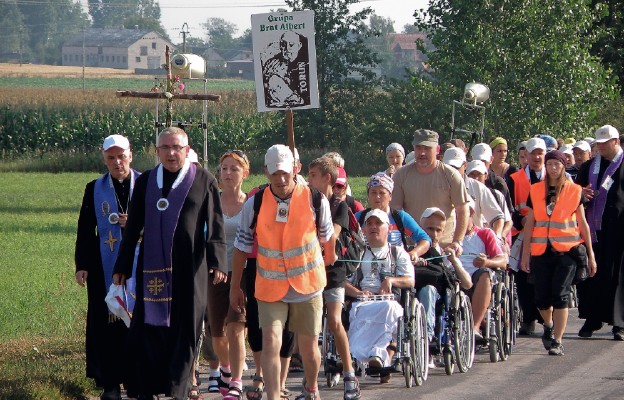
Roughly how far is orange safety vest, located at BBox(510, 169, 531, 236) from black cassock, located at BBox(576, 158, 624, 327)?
86cm

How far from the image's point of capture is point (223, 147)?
193ft

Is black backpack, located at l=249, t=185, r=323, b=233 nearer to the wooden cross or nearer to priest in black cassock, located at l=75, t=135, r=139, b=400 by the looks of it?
priest in black cassock, located at l=75, t=135, r=139, b=400

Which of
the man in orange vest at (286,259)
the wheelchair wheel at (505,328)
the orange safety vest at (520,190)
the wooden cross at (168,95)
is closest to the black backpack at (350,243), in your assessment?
the man in orange vest at (286,259)

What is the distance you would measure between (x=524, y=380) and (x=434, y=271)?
118cm

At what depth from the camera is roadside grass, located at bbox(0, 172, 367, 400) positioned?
10680 millimetres

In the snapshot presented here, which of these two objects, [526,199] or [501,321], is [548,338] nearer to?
[501,321]

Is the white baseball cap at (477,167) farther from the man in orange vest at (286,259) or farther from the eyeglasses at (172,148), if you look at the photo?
the eyeglasses at (172,148)

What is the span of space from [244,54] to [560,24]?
13044cm

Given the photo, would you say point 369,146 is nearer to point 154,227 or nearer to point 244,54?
point 154,227

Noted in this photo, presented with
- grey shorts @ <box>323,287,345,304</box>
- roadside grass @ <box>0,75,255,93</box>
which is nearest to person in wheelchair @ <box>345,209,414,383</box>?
grey shorts @ <box>323,287,345,304</box>

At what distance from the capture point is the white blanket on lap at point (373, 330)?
10930 mm

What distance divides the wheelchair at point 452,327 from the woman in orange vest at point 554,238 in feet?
5.09

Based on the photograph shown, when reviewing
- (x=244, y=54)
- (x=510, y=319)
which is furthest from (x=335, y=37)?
(x=244, y=54)

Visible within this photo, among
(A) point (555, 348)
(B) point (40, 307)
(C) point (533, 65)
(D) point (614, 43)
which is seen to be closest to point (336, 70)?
(D) point (614, 43)
